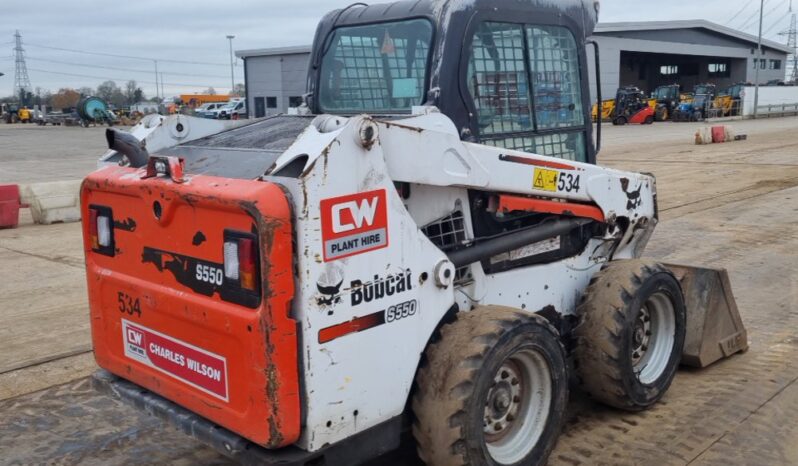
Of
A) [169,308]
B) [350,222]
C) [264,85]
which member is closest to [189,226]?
[169,308]

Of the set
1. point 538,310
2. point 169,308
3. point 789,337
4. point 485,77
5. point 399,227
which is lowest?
point 789,337

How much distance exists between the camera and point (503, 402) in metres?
3.77

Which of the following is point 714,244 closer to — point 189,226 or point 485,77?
point 485,77

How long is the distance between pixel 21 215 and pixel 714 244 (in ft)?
37.7

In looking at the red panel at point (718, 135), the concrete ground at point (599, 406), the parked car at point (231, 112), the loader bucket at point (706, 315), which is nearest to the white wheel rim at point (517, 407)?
the concrete ground at point (599, 406)

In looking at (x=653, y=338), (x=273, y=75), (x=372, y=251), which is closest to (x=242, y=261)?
(x=372, y=251)

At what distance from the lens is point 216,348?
327 cm

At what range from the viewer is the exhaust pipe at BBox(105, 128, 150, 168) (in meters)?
3.79

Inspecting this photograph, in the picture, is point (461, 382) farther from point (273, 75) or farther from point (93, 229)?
point (273, 75)

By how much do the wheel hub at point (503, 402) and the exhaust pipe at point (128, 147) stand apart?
79.5 inches

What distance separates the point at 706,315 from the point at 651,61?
6653 cm

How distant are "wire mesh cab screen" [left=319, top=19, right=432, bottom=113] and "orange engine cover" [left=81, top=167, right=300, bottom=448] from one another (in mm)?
1379

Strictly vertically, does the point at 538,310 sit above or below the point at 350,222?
below

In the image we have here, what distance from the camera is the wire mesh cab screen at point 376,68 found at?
13.6 ft
